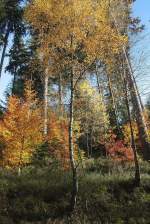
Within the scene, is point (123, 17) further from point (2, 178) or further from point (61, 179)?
point (2, 178)

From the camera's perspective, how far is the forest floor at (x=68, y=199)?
14.4 metres

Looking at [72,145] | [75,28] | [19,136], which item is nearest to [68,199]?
[72,145]

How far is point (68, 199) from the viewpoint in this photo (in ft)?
51.4

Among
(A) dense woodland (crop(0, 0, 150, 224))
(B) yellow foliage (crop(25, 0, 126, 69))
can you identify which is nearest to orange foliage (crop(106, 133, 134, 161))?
(A) dense woodland (crop(0, 0, 150, 224))

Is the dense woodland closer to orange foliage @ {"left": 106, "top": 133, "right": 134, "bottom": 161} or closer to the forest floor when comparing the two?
the forest floor

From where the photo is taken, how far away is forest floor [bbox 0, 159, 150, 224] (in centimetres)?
1441

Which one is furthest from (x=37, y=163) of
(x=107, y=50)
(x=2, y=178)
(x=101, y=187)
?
(x=107, y=50)

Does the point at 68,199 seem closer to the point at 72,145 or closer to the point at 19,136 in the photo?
the point at 72,145

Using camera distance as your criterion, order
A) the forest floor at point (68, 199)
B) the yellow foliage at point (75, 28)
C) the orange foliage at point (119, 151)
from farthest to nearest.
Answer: the orange foliage at point (119, 151)
the yellow foliage at point (75, 28)
the forest floor at point (68, 199)

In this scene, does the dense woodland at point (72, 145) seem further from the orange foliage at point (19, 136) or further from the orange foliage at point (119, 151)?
the orange foliage at point (119, 151)

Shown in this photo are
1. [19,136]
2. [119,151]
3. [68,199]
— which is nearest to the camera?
[68,199]

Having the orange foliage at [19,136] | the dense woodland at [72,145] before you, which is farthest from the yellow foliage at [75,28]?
the orange foliage at [19,136]

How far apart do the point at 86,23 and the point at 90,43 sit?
962 mm

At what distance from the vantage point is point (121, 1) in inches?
732
